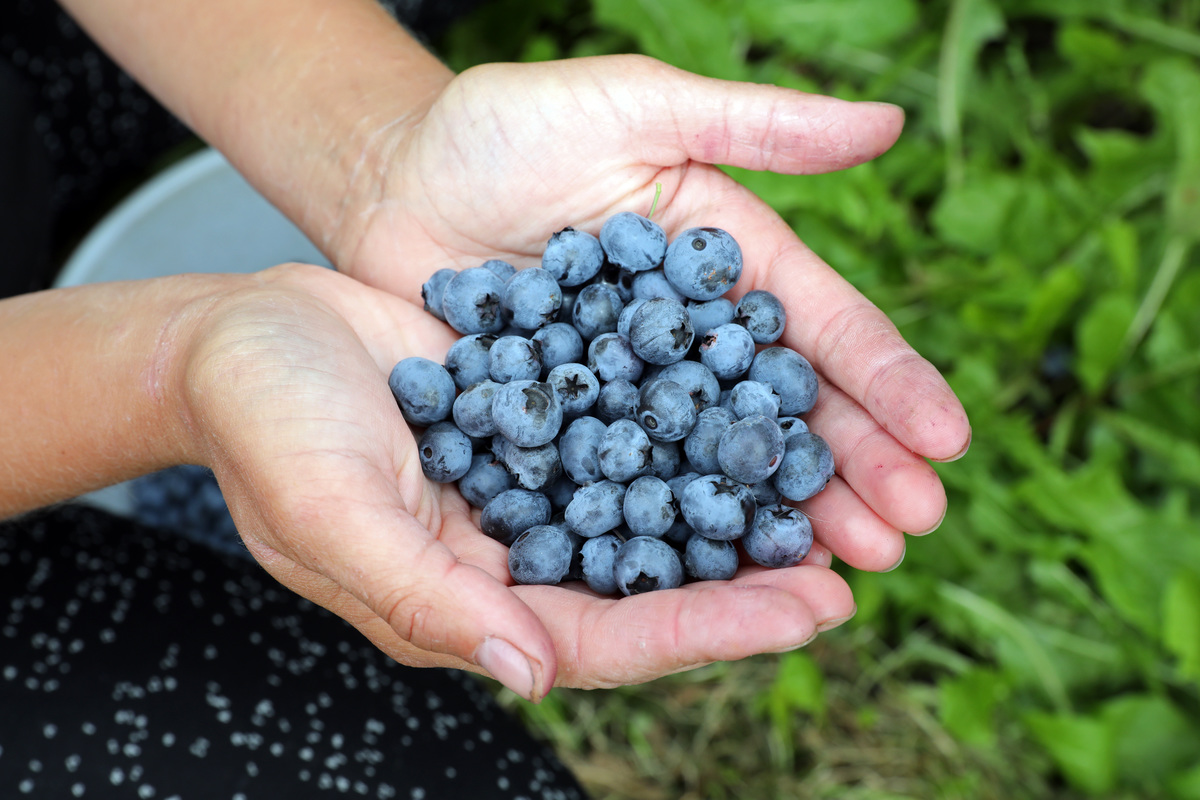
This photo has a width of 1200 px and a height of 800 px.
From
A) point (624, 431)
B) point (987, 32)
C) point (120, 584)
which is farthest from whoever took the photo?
point (987, 32)

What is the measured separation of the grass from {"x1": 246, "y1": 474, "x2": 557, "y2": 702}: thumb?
56.0 inches

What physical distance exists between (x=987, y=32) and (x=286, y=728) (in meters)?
2.91

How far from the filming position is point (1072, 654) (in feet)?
7.89

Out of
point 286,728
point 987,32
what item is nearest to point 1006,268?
point 987,32

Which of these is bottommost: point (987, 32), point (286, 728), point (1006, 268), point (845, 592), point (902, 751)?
point (902, 751)

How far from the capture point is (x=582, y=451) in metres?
1.47

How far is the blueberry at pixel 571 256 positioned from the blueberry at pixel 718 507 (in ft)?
1.66

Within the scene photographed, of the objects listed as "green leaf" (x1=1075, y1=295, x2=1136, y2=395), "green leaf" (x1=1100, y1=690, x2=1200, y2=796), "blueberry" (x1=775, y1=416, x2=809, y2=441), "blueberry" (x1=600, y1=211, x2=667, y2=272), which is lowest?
"green leaf" (x1=1100, y1=690, x2=1200, y2=796)

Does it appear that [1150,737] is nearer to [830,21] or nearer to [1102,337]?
[1102,337]

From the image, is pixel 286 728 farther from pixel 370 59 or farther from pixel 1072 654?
pixel 1072 654

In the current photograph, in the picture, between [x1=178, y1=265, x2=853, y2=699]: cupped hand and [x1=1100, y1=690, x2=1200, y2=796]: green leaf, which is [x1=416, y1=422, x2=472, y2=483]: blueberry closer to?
[x1=178, y1=265, x2=853, y2=699]: cupped hand

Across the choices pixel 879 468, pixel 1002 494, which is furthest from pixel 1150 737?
pixel 879 468

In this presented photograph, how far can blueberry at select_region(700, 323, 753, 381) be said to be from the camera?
1.52 m

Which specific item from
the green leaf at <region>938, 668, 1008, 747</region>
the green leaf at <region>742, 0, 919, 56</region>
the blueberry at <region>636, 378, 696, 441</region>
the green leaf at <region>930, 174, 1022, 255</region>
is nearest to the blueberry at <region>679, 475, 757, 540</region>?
the blueberry at <region>636, 378, 696, 441</region>
